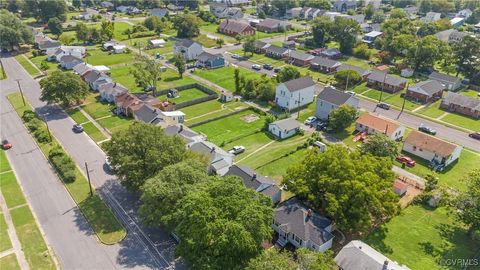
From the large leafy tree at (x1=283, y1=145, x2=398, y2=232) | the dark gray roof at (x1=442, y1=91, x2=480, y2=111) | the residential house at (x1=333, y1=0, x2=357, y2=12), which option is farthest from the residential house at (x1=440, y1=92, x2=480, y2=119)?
the residential house at (x1=333, y1=0, x2=357, y2=12)

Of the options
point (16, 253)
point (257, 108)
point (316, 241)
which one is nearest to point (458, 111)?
point (257, 108)

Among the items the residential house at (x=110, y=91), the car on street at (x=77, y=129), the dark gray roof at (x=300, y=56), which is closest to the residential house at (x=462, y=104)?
the dark gray roof at (x=300, y=56)

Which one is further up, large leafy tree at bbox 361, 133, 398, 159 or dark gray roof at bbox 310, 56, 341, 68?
large leafy tree at bbox 361, 133, 398, 159

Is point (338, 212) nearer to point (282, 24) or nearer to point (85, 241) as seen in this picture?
point (85, 241)

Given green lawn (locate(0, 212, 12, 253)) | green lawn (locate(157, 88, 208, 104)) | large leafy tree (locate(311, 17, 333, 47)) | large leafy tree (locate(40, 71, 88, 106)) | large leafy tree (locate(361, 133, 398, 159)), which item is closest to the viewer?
green lawn (locate(0, 212, 12, 253))

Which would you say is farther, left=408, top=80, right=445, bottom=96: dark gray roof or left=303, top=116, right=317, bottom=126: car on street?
left=408, top=80, right=445, bottom=96: dark gray roof

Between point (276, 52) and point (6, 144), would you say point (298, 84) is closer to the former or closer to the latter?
point (276, 52)

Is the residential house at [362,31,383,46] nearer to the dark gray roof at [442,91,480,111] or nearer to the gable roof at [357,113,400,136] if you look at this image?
the dark gray roof at [442,91,480,111]
